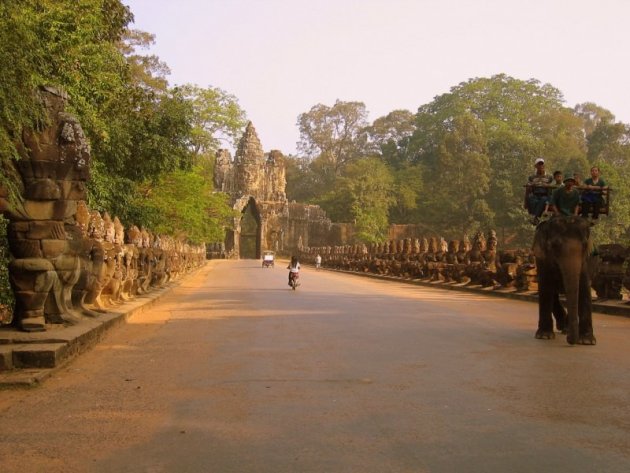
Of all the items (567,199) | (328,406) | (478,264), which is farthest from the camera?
(478,264)

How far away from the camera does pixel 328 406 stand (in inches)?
198

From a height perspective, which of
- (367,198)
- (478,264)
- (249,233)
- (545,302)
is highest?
(367,198)

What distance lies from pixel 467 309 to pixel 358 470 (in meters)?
10.8

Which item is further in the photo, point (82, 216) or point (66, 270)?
point (82, 216)

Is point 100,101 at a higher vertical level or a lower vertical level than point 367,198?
lower

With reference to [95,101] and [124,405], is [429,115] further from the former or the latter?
[124,405]

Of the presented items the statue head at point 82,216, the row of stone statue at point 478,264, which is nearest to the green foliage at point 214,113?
the row of stone statue at point 478,264

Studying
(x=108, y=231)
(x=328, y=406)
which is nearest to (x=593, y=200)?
(x=328, y=406)

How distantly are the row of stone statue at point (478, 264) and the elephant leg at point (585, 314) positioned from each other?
1263 millimetres

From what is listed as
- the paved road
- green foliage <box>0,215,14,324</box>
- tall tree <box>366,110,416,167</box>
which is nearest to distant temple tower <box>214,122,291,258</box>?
tall tree <box>366,110,416,167</box>

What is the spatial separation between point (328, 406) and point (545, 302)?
518 cm

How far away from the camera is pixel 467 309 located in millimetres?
14047

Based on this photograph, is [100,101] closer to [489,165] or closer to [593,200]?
[593,200]

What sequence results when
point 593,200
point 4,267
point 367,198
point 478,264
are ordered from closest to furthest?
point 4,267
point 593,200
point 478,264
point 367,198
